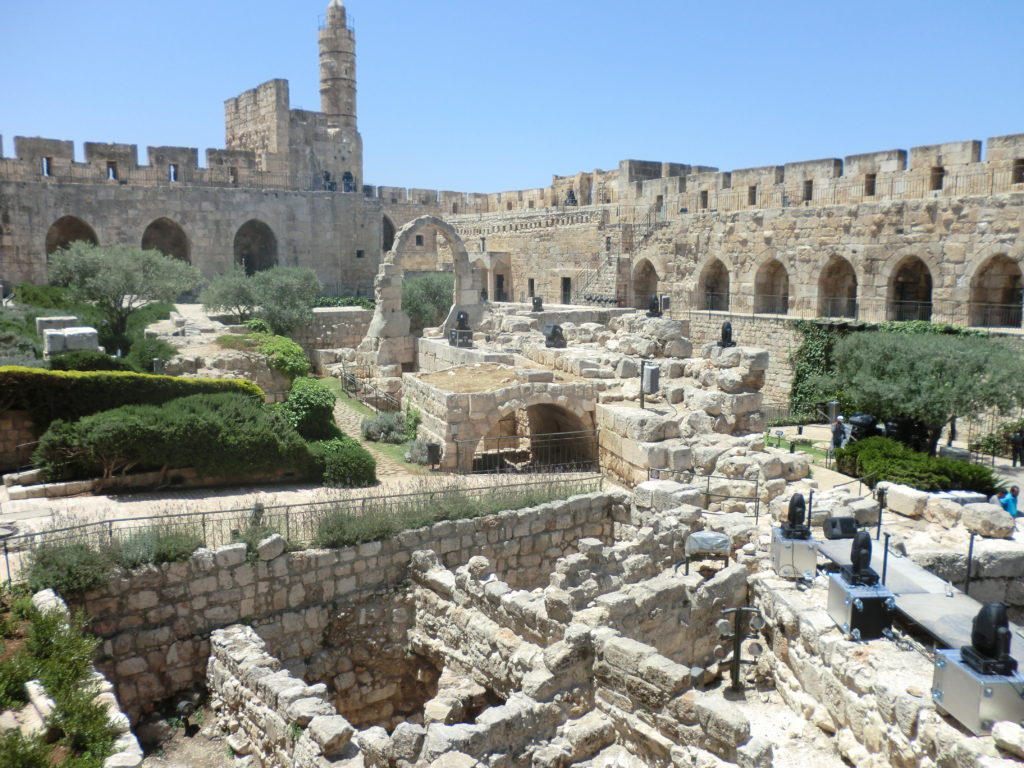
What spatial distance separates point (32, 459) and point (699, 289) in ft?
71.9

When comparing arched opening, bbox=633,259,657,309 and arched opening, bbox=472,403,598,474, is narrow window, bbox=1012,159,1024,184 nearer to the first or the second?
arched opening, bbox=472,403,598,474

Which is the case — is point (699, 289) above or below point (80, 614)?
above

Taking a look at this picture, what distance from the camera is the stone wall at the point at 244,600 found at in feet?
23.7

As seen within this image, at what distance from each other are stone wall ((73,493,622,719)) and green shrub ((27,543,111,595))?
0.56 feet

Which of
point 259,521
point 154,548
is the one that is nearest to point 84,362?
point 259,521

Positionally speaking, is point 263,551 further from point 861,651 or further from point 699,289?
point 699,289

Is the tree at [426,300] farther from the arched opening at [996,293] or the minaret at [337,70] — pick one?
the arched opening at [996,293]

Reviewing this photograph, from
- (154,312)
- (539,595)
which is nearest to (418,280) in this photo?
(154,312)

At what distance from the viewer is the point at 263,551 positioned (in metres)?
7.84

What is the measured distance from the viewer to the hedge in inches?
451

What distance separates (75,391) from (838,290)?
21139mm

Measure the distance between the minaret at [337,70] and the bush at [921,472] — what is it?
30428mm

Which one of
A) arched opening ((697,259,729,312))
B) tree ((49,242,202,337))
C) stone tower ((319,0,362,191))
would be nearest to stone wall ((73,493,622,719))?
tree ((49,242,202,337))

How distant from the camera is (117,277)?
65.2 feet
